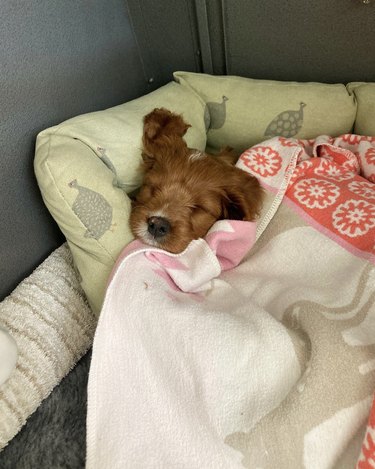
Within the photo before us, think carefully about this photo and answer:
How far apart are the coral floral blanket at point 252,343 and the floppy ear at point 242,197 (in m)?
0.04

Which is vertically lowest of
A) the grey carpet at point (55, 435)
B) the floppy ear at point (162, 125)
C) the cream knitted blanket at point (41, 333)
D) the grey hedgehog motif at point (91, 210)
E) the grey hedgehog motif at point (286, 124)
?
the grey carpet at point (55, 435)

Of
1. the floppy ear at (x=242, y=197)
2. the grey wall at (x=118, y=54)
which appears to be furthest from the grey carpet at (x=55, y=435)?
the floppy ear at (x=242, y=197)

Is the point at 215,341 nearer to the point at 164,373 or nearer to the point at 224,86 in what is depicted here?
the point at 164,373

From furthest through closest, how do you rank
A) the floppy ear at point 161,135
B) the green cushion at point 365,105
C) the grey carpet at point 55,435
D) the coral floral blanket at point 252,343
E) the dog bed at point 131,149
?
1. the green cushion at point 365,105
2. the floppy ear at point 161,135
3. the dog bed at point 131,149
4. the grey carpet at point 55,435
5. the coral floral blanket at point 252,343

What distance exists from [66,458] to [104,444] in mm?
227

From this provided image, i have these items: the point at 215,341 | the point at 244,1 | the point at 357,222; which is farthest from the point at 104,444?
the point at 244,1

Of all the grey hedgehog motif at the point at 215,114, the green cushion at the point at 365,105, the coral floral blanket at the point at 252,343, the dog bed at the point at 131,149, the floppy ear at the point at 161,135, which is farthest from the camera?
the grey hedgehog motif at the point at 215,114

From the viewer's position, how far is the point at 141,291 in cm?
110

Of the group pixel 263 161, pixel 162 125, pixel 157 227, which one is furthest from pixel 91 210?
pixel 263 161

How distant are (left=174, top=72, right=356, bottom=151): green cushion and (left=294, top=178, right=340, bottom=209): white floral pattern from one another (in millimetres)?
357

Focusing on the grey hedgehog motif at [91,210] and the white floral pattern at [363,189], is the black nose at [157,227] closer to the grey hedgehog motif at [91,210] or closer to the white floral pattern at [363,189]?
the grey hedgehog motif at [91,210]

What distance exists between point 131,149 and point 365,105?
90 cm

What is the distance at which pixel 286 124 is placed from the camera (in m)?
1.59

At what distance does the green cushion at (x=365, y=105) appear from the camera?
1.52 m
